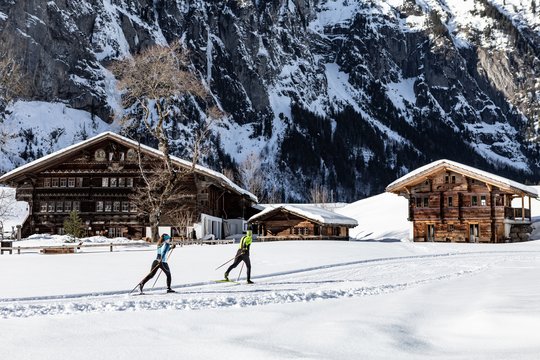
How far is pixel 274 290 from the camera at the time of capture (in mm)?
18453

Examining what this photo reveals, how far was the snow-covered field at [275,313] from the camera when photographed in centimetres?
994

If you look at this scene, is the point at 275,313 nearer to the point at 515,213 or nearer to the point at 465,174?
the point at 465,174

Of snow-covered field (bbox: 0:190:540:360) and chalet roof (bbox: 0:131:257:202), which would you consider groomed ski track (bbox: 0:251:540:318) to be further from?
chalet roof (bbox: 0:131:257:202)

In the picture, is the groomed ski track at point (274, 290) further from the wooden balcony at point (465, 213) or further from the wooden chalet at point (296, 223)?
the wooden balcony at point (465, 213)

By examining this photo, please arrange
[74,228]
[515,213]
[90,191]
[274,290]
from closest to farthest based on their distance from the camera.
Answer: [274,290] < [74,228] < [90,191] < [515,213]

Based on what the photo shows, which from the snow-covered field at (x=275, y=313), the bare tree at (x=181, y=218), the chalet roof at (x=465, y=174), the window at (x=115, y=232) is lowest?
the snow-covered field at (x=275, y=313)

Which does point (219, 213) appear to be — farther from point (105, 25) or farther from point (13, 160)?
point (105, 25)

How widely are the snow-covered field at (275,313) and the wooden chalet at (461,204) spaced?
86.4 ft

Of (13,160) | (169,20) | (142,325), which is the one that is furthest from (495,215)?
(169,20)

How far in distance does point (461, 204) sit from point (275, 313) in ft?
141

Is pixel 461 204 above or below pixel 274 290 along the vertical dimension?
above

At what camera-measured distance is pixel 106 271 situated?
80.0 feet

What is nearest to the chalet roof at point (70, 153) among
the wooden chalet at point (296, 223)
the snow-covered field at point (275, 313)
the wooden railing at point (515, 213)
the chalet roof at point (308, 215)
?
the chalet roof at point (308, 215)

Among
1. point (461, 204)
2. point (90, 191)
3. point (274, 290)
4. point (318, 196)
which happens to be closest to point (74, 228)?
point (90, 191)
